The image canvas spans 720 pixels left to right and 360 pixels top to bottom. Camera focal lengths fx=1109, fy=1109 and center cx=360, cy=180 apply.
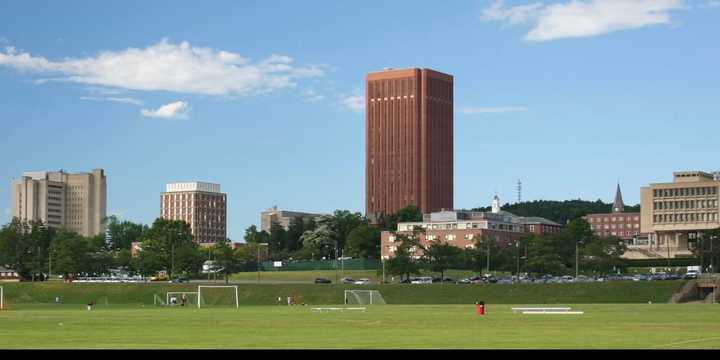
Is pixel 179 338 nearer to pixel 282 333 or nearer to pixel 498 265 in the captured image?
pixel 282 333

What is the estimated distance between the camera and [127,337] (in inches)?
1646

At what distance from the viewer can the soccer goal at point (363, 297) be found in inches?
4883

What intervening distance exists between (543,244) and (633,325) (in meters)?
129

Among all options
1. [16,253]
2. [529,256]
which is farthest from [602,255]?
[16,253]

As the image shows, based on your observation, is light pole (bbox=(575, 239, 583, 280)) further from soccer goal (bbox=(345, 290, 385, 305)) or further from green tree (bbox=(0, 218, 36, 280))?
green tree (bbox=(0, 218, 36, 280))

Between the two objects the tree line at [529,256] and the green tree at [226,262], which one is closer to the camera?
the tree line at [529,256]

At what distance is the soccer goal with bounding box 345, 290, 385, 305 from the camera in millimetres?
124019

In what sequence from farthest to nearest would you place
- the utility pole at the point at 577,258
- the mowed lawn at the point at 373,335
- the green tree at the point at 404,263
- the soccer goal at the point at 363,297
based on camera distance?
1. the green tree at the point at 404,263
2. the utility pole at the point at 577,258
3. the soccer goal at the point at 363,297
4. the mowed lawn at the point at 373,335

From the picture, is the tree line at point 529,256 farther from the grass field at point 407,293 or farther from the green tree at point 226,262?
the grass field at point 407,293

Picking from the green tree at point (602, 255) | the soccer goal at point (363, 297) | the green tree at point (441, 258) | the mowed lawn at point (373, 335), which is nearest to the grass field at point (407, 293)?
the soccer goal at point (363, 297)

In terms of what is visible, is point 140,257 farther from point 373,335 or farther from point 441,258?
point 373,335

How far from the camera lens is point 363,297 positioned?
128750 mm

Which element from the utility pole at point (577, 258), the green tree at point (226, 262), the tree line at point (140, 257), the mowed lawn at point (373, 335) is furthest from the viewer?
the green tree at point (226, 262)
